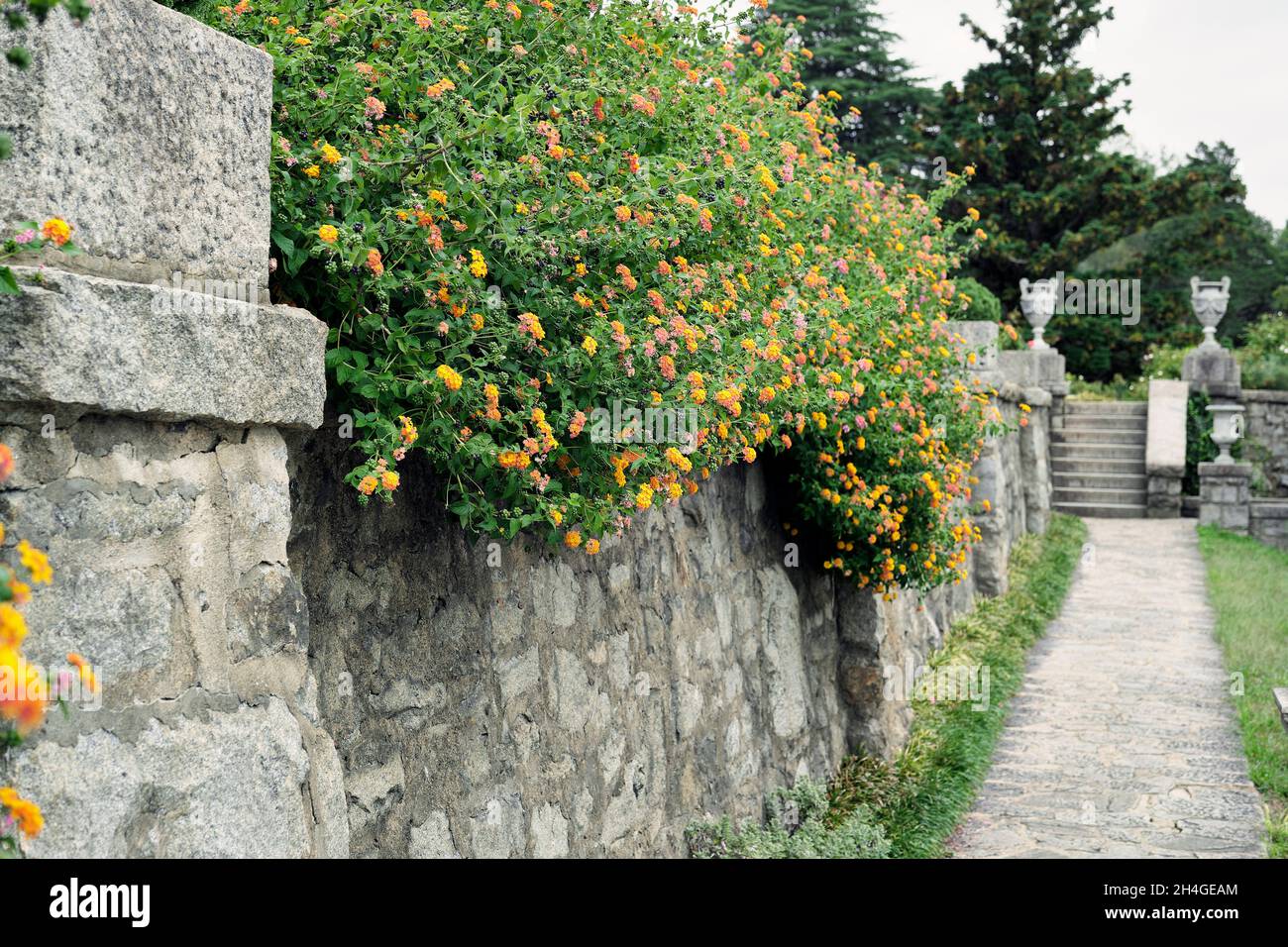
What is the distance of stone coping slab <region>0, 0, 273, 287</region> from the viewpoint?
1899 mm

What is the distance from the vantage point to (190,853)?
2.04 meters

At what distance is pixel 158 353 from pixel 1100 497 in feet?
54.4

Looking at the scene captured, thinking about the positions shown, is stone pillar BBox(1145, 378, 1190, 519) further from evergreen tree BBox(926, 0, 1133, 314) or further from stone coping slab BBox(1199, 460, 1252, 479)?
evergreen tree BBox(926, 0, 1133, 314)

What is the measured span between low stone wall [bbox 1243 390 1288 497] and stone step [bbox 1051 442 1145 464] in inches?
57.2

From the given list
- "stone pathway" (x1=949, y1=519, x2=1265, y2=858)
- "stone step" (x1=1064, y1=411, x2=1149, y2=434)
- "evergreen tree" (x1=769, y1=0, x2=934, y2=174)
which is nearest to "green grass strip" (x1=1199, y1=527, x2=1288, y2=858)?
"stone pathway" (x1=949, y1=519, x2=1265, y2=858)

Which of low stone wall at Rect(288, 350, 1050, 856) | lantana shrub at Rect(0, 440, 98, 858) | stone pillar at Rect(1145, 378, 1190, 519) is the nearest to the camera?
lantana shrub at Rect(0, 440, 98, 858)

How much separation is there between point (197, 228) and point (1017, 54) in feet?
84.2

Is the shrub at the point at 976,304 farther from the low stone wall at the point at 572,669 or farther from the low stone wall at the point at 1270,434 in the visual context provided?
the low stone wall at the point at 572,669

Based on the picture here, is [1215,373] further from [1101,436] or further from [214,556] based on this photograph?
[214,556]

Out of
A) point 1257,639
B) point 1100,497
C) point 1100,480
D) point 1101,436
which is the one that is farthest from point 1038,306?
point 1257,639
